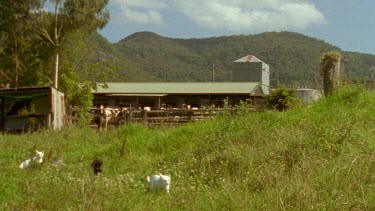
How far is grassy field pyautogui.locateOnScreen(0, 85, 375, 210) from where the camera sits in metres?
5.92

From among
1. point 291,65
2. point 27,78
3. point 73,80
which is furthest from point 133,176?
point 291,65

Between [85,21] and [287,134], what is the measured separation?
30.6 m

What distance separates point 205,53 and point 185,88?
121993 millimetres

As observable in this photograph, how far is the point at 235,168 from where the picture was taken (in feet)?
25.9

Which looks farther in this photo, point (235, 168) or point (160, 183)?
point (235, 168)

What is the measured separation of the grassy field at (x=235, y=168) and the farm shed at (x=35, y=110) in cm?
927

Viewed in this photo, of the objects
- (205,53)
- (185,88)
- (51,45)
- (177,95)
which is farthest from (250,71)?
(205,53)

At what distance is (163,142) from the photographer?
11961mm

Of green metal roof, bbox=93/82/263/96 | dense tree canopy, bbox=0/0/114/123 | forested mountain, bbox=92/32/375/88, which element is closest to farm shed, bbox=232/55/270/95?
green metal roof, bbox=93/82/263/96

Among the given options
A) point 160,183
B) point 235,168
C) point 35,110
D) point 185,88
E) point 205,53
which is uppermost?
point 205,53

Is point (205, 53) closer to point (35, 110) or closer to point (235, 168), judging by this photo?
point (35, 110)

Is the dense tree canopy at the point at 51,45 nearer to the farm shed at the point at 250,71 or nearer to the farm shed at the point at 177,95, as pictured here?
the farm shed at the point at 177,95

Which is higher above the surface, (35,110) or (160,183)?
(35,110)

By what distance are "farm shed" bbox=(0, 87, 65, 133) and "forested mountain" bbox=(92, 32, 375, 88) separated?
79333mm
